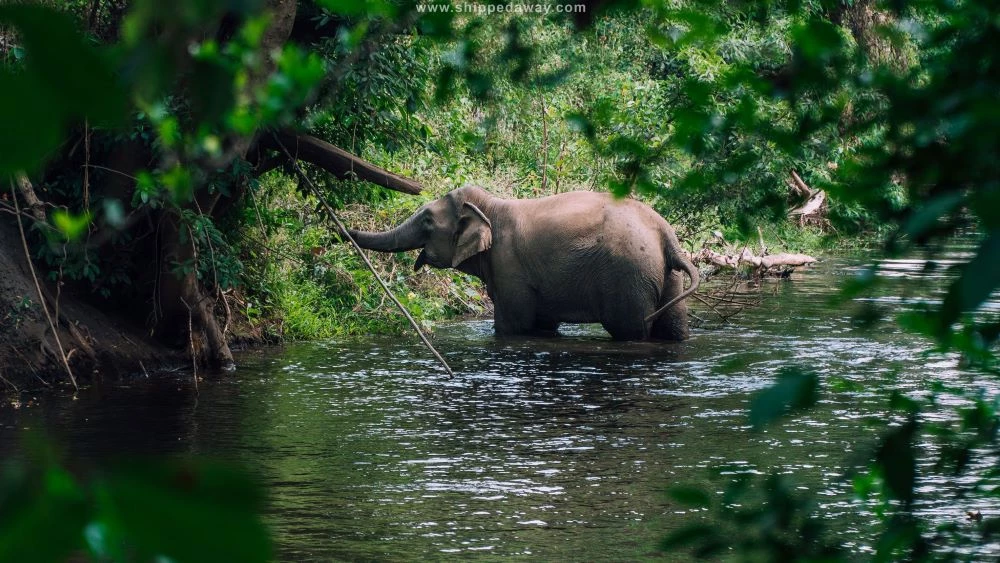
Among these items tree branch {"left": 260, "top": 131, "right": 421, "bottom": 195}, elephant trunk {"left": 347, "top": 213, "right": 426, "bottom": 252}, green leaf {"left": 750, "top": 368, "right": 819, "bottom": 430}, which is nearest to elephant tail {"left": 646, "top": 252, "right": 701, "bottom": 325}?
elephant trunk {"left": 347, "top": 213, "right": 426, "bottom": 252}

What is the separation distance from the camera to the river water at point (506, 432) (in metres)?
5.84

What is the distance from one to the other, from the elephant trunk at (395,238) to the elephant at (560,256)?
1cm

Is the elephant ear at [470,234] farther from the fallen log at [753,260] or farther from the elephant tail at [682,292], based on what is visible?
the fallen log at [753,260]

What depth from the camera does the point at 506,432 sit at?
8.01 metres

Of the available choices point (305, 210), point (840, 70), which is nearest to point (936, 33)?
point (840, 70)

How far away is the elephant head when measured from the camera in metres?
12.9

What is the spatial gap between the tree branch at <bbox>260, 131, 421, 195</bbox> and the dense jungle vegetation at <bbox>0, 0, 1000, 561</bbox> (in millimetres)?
39

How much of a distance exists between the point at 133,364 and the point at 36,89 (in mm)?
10017

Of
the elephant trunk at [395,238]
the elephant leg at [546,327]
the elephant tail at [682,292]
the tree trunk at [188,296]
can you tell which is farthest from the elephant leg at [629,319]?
the tree trunk at [188,296]

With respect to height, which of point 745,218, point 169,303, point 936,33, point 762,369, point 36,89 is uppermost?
point 936,33

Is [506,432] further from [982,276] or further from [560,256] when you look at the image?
[982,276]

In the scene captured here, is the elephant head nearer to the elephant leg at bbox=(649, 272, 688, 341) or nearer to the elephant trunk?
the elephant trunk

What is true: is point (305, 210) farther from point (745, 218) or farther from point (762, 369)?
point (745, 218)

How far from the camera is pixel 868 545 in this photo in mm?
5441
